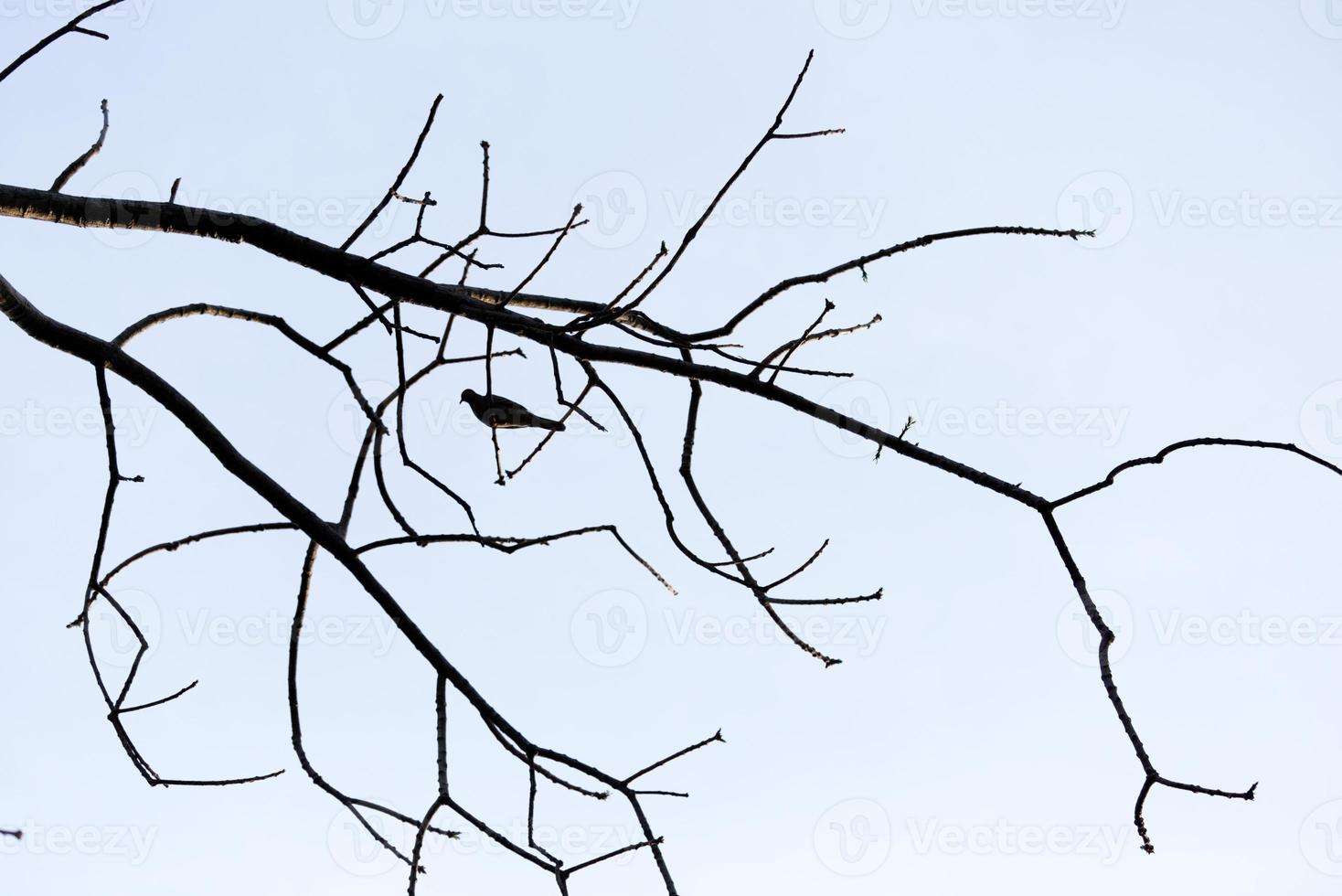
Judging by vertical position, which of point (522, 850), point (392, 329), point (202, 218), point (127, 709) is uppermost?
point (202, 218)

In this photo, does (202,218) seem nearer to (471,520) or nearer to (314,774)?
(471,520)

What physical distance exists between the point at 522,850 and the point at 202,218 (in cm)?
177

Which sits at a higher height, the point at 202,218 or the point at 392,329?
the point at 202,218

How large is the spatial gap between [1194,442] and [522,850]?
1.67 meters

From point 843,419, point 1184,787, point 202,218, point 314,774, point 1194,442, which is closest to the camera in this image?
point 1184,787

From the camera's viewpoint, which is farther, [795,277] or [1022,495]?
[795,277]

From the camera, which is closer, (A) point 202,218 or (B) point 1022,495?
(B) point 1022,495

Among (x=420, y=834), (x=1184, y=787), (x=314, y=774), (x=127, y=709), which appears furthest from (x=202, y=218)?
(x=1184, y=787)

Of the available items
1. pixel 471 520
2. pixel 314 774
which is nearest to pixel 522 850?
pixel 314 774

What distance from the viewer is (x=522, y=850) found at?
2074 millimetres

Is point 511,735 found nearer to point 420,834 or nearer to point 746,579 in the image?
point 420,834

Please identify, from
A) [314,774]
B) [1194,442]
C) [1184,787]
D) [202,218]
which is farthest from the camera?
[202,218]

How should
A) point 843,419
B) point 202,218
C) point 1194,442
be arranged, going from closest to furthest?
point 1194,442, point 843,419, point 202,218

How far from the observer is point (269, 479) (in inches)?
96.3
